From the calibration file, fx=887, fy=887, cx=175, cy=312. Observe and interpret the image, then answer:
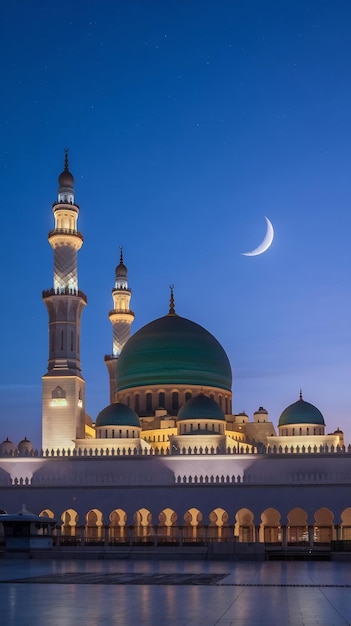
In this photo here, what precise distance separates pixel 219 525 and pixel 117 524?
3.91 meters

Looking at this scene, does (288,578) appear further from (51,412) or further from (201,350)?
(201,350)

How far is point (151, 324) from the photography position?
138 ft

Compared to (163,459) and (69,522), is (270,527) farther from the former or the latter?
(69,522)

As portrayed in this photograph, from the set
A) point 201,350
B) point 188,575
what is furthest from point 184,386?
point 188,575

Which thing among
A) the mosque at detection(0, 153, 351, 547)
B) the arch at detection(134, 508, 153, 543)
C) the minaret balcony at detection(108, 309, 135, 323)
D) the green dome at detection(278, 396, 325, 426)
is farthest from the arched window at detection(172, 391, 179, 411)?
the arch at detection(134, 508, 153, 543)

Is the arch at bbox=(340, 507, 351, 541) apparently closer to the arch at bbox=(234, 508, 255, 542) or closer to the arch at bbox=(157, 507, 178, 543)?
the arch at bbox=(234, 508, 255, 542)

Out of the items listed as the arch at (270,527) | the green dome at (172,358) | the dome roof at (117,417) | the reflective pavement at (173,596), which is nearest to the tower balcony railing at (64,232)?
the green dome at (172,358)

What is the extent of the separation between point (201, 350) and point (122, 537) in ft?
35.9

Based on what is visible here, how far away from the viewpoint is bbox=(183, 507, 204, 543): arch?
32.7m

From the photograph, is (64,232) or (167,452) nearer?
(167,452)

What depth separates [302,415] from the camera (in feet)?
122

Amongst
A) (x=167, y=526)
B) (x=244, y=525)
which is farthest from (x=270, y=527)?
(x=167, y=526)

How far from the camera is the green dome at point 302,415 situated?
122 ft

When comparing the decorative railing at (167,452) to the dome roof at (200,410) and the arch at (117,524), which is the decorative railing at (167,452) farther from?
the arch at (117,524)
